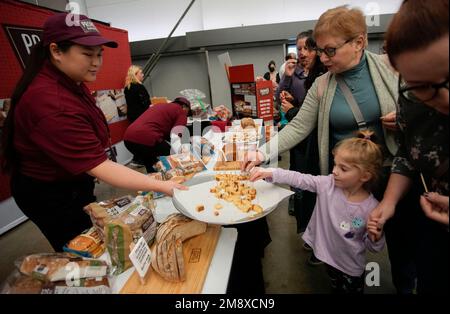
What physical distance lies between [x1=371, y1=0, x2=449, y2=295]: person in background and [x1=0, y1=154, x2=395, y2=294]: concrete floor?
0.92 m

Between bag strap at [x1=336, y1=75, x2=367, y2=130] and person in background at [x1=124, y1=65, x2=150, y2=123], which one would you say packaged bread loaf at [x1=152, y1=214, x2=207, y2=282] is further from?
person in background at [x1=124, y1=65, x2=150, y2=123]

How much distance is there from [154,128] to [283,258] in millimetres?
2035

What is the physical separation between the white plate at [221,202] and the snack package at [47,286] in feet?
1.33

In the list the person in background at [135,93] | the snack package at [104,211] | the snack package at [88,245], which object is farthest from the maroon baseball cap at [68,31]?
the person in background at [135,93]

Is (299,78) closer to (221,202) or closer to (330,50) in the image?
(330,50)

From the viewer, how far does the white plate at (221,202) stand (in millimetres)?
1057

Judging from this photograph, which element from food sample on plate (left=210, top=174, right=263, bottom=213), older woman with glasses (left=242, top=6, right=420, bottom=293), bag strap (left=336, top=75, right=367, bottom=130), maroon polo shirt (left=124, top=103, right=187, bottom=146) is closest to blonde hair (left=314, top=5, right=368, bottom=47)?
older woman with glasses (left=242, top=6, right=420, bottom=293)

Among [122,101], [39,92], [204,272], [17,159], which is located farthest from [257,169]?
[122,101]

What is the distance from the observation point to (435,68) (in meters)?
0.55

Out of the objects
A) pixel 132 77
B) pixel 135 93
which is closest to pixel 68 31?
pixel 135 93

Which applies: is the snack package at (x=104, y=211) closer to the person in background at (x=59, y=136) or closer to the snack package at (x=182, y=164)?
the person in background at (x=59, y=136)

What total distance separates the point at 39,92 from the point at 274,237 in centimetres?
214

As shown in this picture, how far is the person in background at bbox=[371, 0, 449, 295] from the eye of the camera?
0.54 metres

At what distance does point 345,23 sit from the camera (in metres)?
1.16
